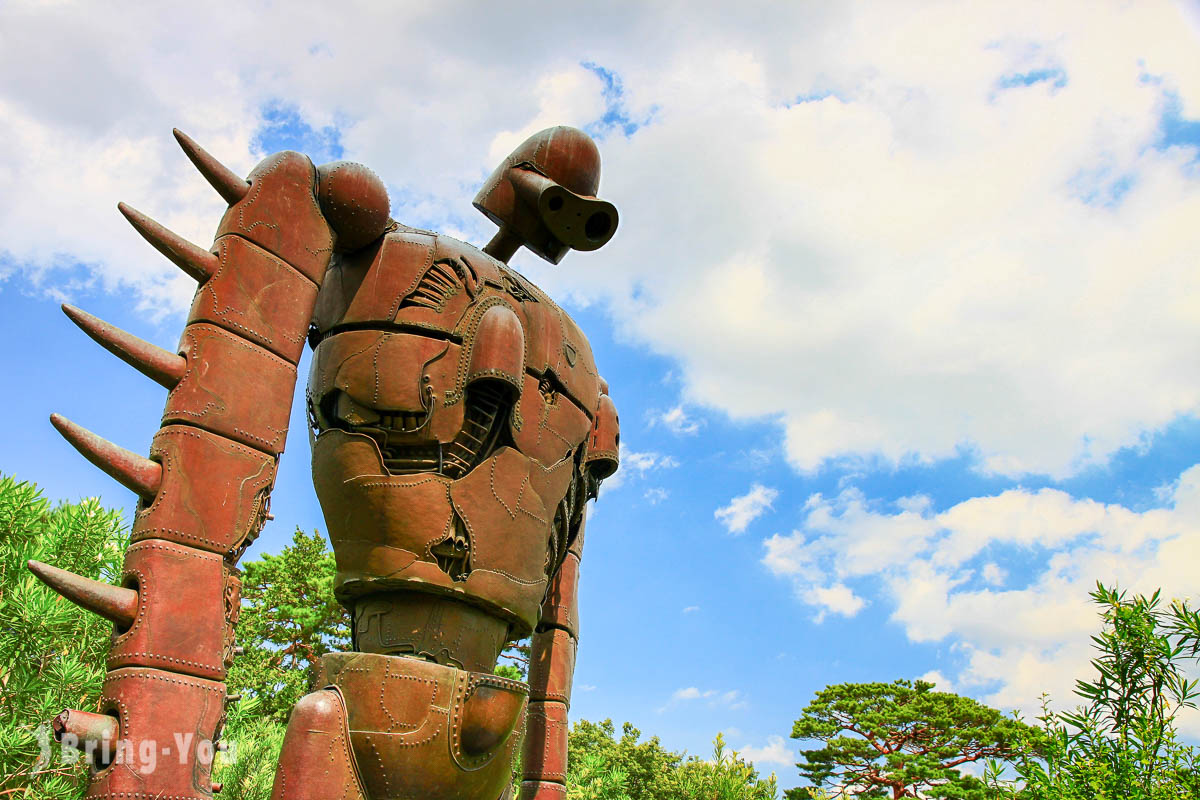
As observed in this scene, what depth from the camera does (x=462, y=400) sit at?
443 cm

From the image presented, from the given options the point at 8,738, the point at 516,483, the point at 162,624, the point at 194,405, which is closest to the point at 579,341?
the point at 516,483

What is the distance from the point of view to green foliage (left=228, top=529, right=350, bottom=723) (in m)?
15.5

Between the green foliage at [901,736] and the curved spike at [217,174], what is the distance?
61.3 ft

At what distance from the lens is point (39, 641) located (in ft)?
20.2

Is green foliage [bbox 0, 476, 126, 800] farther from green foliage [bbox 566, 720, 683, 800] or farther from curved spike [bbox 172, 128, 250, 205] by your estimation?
green foliage [bbox 566, 720, 683, 800]

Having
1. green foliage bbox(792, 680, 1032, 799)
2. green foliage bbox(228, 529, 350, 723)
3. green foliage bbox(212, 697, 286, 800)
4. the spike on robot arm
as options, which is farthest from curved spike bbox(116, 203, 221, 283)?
green foliage bbox(792, 680, 1032, 799)

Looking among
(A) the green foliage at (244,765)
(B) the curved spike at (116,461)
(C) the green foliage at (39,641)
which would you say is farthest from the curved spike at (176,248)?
(A) the green foliage at (244,765)

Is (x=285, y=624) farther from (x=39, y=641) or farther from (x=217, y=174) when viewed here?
(x=217, y=174)

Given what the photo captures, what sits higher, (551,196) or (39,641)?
(551,196)

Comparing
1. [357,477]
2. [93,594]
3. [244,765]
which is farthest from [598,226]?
[244,765]

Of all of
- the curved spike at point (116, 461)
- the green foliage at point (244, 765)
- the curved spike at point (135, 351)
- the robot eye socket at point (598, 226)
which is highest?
the robot eye socket at point (598, 226)

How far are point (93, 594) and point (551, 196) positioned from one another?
331 cm

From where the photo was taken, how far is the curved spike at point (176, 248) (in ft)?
11.9

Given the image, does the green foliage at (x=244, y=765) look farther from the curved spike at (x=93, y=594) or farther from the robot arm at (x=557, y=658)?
the curved spike at (x=93, y=594)
